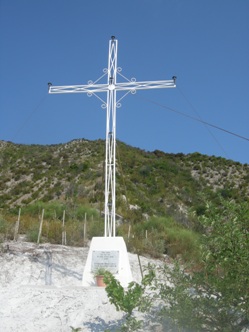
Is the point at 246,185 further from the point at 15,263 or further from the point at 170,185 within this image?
the point at 15,263

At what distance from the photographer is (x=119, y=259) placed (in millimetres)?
9578

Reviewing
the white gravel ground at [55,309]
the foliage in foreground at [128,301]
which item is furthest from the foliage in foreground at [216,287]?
the white gravel ground at [55,309]

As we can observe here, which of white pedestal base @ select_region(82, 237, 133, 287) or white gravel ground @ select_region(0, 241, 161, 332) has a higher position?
white pedestal base @ select_region(82, 237, 133, 287)

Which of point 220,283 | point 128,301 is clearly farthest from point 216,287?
point 128,301

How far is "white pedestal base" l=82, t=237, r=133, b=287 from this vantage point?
940 centimetres

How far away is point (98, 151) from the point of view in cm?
3950

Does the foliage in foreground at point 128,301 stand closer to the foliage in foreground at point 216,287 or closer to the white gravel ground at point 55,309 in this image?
the foliage in foreground at point 216,287

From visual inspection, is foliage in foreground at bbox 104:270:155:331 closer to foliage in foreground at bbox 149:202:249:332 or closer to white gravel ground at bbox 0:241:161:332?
foliage in foreground at bbox 149:202:249:332

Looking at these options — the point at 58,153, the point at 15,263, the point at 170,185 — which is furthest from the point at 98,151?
the point at 15,263

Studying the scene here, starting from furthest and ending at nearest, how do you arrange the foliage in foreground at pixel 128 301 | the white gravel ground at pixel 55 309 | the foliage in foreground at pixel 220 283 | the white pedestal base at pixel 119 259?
the white pedestal base at pixel 119 259, the white gravel ground at pixel 55 309, the foliage in foreground at pixel 128 301, the foliage in foreground at pixel 220 283

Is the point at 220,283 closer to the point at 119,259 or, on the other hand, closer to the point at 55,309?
the point at 55,309

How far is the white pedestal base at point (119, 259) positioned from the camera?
30.8 feet

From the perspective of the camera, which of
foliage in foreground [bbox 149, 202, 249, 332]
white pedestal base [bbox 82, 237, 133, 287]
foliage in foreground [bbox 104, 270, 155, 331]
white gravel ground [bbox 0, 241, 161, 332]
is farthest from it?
white pedestal base [bbox 82, 237, 133, 287]

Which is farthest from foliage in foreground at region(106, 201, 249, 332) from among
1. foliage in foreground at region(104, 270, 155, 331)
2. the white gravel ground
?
the white gravel ground
